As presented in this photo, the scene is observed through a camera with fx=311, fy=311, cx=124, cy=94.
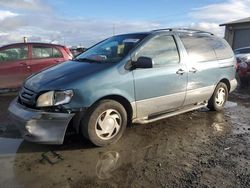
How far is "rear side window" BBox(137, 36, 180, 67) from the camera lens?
5171 mm

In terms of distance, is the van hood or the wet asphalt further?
the van hood

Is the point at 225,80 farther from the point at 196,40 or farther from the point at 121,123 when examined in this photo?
the point at 121,123

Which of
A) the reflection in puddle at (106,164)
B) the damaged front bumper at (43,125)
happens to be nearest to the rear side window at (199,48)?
the reflection in puddle at (106,164)

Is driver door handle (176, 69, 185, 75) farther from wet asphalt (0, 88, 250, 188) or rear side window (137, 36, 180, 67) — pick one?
wet asphalt (0, 88, 250, 188)

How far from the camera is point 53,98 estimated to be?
4227 mm

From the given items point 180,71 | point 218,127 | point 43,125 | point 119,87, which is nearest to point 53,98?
point 43,125

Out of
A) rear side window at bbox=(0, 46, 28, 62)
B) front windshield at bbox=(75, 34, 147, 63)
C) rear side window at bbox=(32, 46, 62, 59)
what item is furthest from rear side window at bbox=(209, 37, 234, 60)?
rear side window at bbox=(0, 46, 28, 62)

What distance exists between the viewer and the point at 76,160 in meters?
4.19

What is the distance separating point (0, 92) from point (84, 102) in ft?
17.7

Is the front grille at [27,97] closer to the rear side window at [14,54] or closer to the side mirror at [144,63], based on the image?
the side mirror at [144,63]

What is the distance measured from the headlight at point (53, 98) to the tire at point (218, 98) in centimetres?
352

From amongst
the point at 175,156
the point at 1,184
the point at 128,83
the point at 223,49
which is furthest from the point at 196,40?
the point at 1,184

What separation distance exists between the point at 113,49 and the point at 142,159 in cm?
207

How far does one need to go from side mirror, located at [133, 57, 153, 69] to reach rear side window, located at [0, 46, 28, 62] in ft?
17.3
